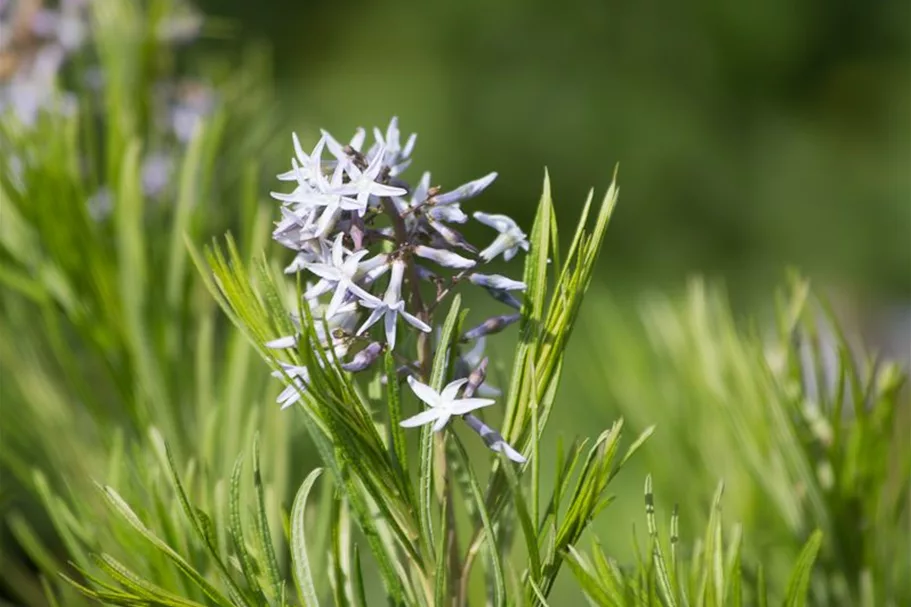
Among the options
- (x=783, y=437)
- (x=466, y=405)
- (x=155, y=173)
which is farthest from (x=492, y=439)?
(x=155, y=173)

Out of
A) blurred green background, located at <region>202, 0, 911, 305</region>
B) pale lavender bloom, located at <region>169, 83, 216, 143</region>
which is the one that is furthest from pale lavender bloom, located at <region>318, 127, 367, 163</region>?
blurred green background, located at <region>202, 0, 911, 305</region>

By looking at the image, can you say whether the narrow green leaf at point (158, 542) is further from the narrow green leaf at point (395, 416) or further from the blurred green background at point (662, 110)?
the blurred green background at point (662, 110)

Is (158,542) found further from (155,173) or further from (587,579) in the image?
(155,173)

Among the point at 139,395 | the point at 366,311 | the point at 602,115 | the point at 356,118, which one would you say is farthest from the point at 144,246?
the point at 602,115

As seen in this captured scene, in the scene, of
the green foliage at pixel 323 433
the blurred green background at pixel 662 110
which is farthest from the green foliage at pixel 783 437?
the blurred green background at pixel 662 110

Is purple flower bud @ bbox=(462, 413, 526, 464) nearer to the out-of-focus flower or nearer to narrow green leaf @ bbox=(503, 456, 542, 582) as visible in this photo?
narrow green leaf @ bbox=(503, 456, 542, 582)

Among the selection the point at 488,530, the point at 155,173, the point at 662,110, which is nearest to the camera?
the point at 488,530

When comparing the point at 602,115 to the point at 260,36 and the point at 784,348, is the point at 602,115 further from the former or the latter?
the point at 784,348
